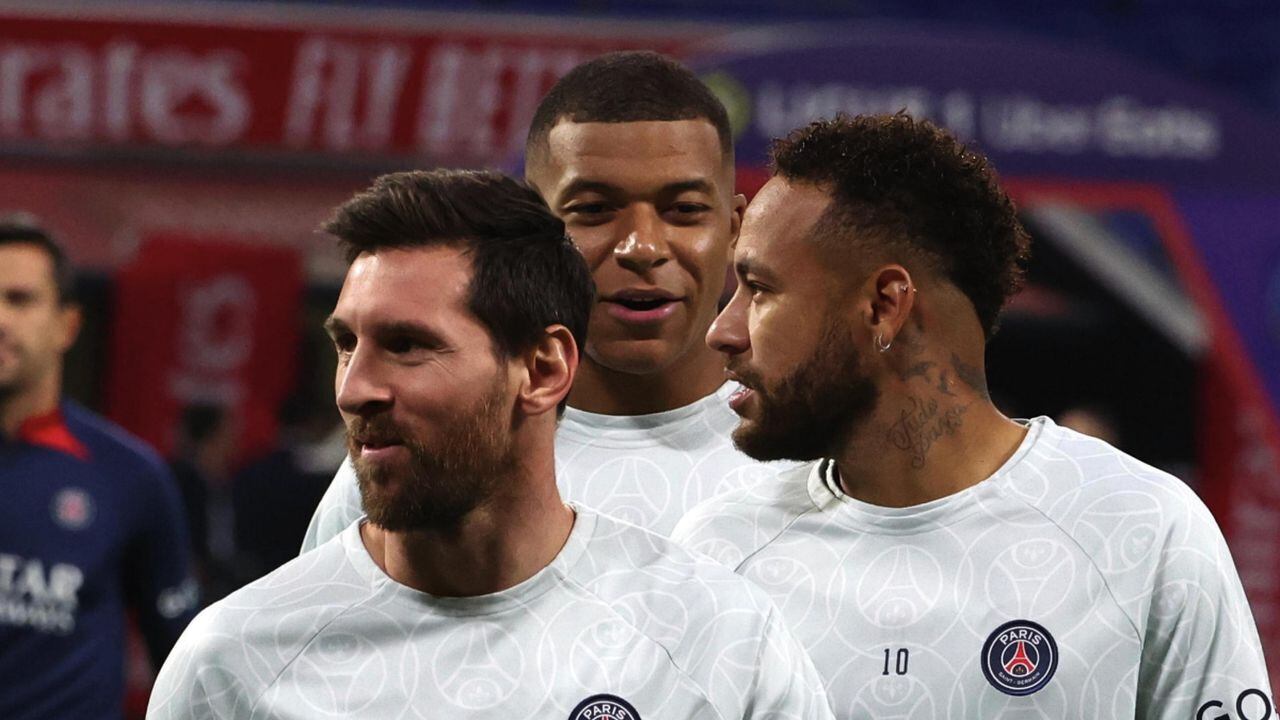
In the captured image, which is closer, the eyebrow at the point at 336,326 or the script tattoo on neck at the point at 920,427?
the eyebrow at the point at 336,326

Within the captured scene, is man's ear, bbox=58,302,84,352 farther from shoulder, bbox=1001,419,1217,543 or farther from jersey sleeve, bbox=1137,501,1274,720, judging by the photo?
jersey sleeve, bbox=1137,501,1274,720

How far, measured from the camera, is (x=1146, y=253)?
10.2 metres

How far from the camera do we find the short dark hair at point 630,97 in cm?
339

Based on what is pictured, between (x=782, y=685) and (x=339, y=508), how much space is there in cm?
92

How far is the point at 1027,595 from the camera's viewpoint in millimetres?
2805

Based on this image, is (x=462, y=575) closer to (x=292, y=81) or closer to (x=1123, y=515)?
(x=1123, y=515)

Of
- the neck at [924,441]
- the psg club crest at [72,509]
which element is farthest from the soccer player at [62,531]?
the neck at [924,441]

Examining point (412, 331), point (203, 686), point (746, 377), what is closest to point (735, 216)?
point (746, 377)

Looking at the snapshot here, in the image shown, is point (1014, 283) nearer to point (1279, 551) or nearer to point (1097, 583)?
point (1097, 583)

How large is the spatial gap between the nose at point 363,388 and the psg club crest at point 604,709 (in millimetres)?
448

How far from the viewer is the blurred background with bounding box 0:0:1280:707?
28.2ft

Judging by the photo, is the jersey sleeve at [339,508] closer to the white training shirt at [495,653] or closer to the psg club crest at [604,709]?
the white training shirt at [495,653]

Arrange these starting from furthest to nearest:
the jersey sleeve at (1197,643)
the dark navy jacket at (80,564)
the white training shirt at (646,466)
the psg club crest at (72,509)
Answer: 1. the psg club crest at (72,509)
2. the dark navy jacket at (80,564)
3. the white training shirt at (646,466)
4. the jersey sleeve at (1197,643)

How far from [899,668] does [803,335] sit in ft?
1.61
